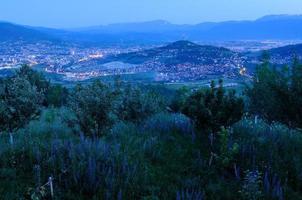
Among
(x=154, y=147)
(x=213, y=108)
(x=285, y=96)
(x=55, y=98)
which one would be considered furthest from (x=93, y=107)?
(x=55, y=98)

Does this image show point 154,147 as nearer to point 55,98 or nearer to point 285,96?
point 285,96

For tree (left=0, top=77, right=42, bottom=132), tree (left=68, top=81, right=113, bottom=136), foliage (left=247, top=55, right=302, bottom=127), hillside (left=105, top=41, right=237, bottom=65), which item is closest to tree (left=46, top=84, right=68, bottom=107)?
tree (left=0, top=77, right=42, bottom=132)

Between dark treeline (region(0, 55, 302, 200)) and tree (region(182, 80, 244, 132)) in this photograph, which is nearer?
dark treeline (region(0, 55, 302, 200))

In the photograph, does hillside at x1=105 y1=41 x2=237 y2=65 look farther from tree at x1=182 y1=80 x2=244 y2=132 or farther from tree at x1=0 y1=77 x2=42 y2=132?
tree at x1=0 y1=77 x2=42 y2=132

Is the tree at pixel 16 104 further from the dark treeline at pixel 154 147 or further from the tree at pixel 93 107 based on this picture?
the tree at pixel 93 107

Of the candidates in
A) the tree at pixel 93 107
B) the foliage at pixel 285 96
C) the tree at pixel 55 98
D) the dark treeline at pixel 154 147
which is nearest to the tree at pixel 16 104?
the dark treeline at pixel 154 147
